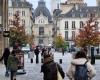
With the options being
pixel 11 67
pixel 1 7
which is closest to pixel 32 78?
pixel 11 67

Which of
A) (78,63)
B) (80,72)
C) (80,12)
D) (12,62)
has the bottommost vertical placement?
(12,62)

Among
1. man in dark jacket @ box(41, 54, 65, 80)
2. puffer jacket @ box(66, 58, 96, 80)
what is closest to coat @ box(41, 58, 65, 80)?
man in dark jacket @ box(41, 54, 65, 80)

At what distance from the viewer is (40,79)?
27.5 meters

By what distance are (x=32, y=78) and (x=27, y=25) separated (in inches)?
5469

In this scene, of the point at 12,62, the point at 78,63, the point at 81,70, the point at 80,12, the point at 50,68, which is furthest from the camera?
the point at 80,12

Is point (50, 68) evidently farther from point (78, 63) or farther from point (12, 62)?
point (12, 62)

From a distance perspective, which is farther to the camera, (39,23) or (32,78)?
(39,23)

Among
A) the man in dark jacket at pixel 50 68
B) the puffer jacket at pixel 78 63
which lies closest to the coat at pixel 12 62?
the man in dark jacket at pixel 50 68

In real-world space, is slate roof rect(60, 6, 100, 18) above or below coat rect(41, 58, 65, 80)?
above

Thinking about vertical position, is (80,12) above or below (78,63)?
above

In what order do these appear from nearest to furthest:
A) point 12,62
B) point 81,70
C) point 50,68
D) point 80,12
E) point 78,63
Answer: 1. point 78,63
2. point 81,70
3. point 50,68
4. point 12,62
5. point 80,12

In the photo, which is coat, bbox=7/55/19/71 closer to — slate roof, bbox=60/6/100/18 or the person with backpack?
the person with backpack

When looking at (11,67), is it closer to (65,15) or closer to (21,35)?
(21,35)

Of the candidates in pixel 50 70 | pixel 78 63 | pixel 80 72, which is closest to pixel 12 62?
pixel 50 70
